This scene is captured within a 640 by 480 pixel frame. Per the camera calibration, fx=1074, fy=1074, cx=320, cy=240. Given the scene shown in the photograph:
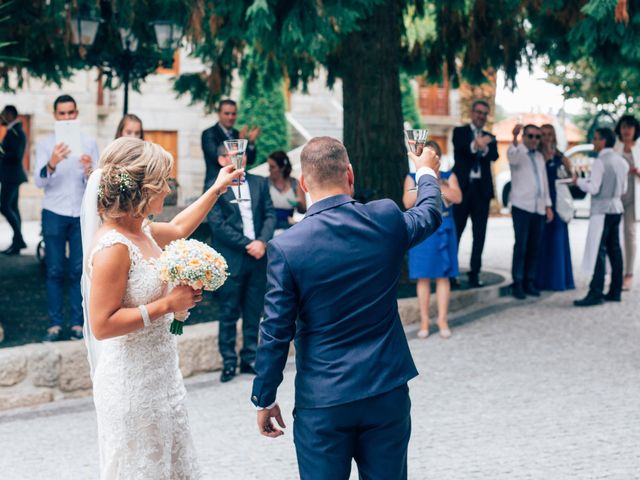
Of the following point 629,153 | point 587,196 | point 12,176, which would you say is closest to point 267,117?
point 587,196

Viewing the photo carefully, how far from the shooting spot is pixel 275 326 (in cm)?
382

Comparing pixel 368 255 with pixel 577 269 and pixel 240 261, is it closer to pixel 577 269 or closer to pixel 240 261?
pixel 240 261

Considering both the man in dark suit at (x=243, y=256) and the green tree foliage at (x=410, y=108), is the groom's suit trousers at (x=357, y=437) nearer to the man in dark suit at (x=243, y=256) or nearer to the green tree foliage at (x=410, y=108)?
the man in dark suit at (x=243, y=256)

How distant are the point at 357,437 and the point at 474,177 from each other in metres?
9.45

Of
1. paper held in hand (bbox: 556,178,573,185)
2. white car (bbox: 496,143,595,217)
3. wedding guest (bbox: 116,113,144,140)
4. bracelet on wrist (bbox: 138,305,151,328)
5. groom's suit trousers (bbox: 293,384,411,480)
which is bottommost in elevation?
white car (bbox: 496,143,595,217)

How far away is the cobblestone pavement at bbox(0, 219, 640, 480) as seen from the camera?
6066 mm

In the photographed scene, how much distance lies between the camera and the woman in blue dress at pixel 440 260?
989 centimetres

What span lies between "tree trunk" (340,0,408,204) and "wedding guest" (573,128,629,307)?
2234mm

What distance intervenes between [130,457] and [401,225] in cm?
140

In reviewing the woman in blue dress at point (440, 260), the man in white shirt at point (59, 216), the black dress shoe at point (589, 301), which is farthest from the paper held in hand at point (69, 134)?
the black dress shoe at point (589, 301)

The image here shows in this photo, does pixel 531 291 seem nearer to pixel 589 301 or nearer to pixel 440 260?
pixel 589 301

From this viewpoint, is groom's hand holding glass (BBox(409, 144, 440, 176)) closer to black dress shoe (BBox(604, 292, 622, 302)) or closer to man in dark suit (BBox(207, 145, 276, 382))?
man in dark suit (BBox(207, 145, 276, 382))

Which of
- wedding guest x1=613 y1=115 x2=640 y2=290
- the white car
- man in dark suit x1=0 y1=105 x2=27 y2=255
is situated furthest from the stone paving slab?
the white car

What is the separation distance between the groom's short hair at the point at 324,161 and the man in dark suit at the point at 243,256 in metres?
4.45
